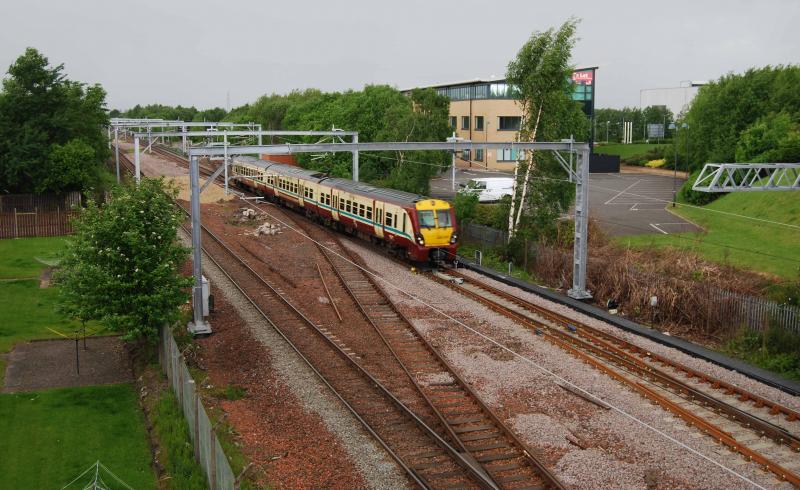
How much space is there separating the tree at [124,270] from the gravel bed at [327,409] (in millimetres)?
2826

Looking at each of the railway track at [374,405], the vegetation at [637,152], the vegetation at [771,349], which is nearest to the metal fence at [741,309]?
the vegetation at [771,349]

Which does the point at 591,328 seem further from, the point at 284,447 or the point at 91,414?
the point at 91,414

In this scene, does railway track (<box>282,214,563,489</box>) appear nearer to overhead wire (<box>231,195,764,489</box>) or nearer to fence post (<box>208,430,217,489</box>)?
overhead wire (<box>231,195,764,489</box>)

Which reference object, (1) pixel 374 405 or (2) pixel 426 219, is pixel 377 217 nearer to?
(2) pixel 426 219

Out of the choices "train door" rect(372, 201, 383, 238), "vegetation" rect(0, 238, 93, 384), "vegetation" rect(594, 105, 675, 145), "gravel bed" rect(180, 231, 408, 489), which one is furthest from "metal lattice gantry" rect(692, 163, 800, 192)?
"vegetation" rect(594, 105, 675, 145)

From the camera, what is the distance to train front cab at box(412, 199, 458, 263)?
86.9ft

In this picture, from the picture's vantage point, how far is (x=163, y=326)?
16.9 m

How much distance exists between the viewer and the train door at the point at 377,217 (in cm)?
2920

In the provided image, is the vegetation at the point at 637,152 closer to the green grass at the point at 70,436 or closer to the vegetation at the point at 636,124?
the vegetation at the point at 636,124

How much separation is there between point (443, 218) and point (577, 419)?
1430 cm

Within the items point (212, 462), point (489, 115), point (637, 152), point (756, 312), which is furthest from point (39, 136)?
point (637, 152)

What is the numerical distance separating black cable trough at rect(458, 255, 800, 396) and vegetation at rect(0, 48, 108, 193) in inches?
998

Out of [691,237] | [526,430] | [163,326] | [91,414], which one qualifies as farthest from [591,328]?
[691,237]

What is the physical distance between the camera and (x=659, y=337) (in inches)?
748
